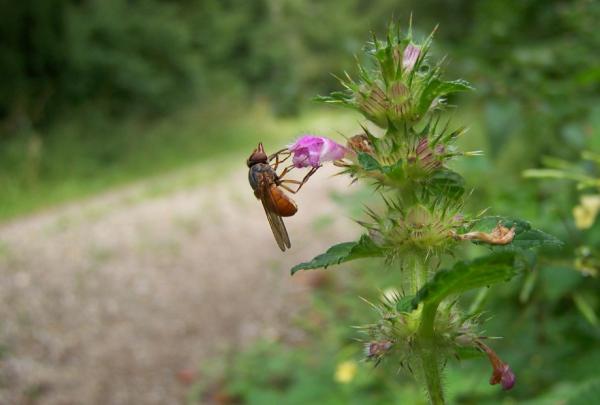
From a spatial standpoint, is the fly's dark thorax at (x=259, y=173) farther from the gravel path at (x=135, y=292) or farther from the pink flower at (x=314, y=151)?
the gravel path at (x=135, y=292)

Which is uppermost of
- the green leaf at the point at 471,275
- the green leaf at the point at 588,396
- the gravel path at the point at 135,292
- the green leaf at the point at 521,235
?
the gravel path at the point at 135,292

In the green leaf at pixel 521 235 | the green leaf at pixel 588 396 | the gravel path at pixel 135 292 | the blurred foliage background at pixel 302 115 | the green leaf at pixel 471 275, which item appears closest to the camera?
the green leaf at pixel 471 275

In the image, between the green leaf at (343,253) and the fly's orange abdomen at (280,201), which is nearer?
the green leaf at (343,253)

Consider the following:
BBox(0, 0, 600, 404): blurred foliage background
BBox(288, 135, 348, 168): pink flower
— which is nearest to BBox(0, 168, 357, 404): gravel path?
BBox(0, 0, 600, 404): blurred foliage background

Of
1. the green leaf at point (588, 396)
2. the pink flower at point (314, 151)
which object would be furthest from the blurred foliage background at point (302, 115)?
the pink flower at point (314, 151)

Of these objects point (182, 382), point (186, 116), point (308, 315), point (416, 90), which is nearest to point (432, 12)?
point (186, 116)

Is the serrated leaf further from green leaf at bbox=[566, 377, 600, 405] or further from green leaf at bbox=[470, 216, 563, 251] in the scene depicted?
green leaf at bbox=[566, 377, 600, 405]

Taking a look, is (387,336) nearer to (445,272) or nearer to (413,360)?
(413,360)
